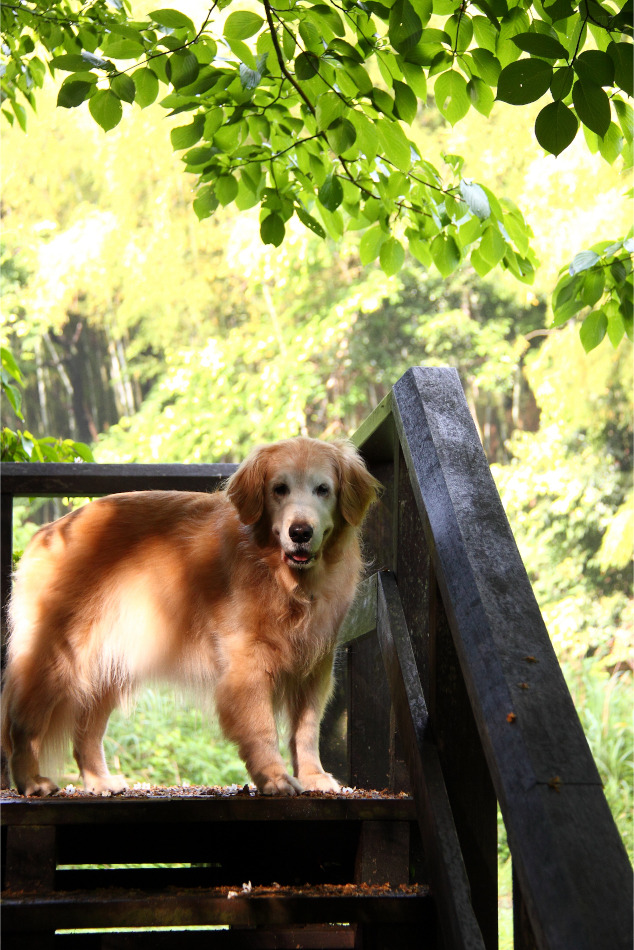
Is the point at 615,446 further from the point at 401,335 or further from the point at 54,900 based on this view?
the point at 54,900

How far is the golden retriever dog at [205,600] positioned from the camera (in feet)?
8.01

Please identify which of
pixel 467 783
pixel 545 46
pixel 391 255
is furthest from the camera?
pixel 391 255

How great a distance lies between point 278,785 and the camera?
7.09 ft

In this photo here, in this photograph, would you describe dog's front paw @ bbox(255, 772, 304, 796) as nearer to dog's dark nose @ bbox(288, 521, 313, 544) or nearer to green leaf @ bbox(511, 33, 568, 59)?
dog's dark nose @ bbox(288, 521, 313, 544)

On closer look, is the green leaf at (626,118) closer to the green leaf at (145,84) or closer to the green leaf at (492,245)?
the green leaf at (492,245)

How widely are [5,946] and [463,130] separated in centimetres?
1429

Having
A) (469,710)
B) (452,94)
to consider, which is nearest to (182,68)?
(452,94)

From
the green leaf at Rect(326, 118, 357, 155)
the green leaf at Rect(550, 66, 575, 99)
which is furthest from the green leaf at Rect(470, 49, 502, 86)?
the green leaf at Rect(550, 66, 575, 99)

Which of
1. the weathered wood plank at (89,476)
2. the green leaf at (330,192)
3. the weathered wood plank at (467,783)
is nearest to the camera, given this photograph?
the weathered wood plank at (467,783)

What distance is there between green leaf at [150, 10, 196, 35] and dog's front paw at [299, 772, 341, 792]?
1877 mm

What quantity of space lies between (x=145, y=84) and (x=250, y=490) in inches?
42.9

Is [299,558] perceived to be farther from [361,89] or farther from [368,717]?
[361,89]

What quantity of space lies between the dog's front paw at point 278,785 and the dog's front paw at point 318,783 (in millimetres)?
154

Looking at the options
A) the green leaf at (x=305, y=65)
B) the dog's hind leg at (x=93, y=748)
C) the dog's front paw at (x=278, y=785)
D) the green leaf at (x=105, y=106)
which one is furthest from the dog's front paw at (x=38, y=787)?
the green leaf at (x=305, y=65)
